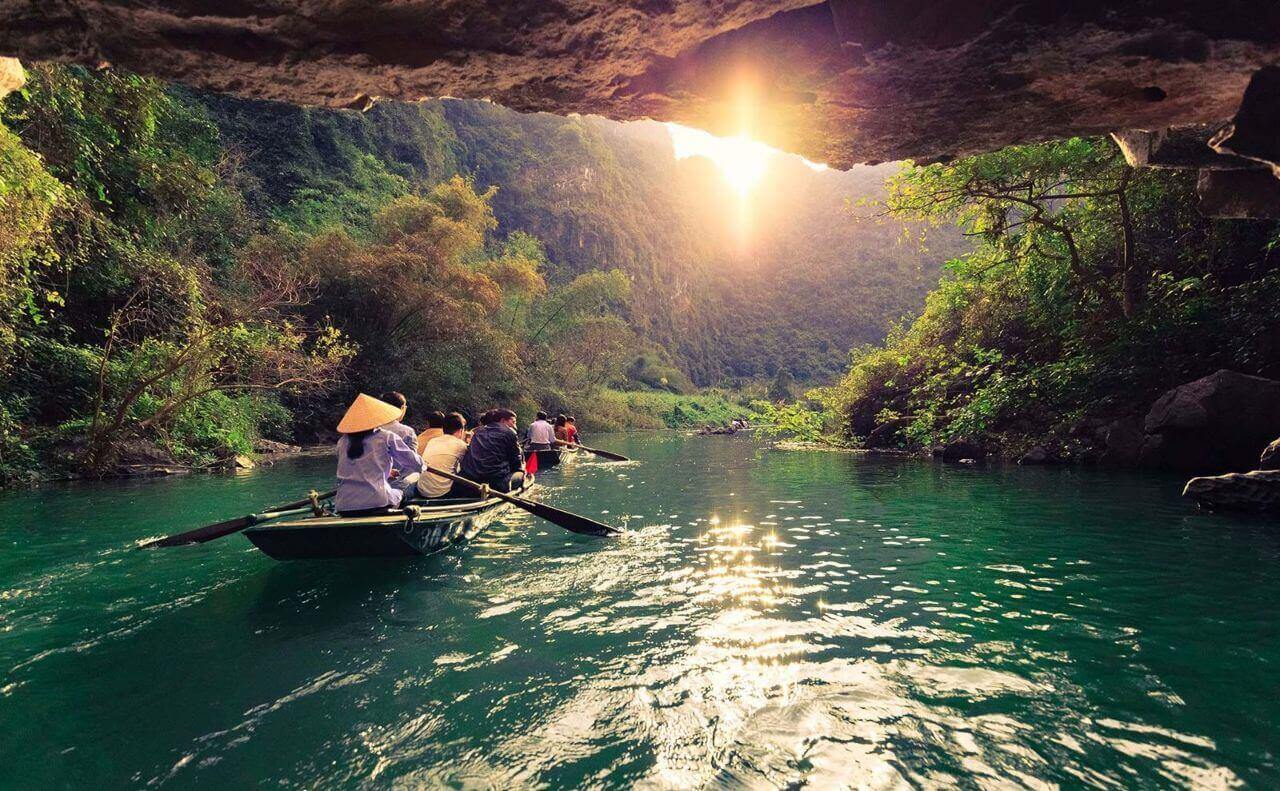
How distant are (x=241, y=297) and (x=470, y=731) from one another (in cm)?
1743

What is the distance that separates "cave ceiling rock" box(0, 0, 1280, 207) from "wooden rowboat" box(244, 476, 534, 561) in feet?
9.50

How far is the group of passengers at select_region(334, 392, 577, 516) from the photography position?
519 cm

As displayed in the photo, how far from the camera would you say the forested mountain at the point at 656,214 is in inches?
1172

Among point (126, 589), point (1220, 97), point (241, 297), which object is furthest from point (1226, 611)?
point (241, 297)

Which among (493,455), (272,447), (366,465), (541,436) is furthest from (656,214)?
Result: (366,465)

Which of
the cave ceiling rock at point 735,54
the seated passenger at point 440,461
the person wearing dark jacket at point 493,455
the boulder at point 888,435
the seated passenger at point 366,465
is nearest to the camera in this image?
the cave ceiling rock at point 735,54

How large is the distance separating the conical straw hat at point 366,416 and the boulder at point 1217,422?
10716mm

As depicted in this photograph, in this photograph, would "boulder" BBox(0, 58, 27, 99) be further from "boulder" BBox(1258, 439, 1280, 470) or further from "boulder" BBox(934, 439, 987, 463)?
"boulder" BBox(934, 439, 987, 463)

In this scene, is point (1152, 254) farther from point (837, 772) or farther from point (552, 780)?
point (552, 780)

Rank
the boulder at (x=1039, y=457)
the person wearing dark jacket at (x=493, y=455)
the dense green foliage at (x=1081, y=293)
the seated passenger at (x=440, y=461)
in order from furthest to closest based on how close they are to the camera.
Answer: the boulder at (x=1039, y=457), the dense green foliage at (x=1081, y=293), the person wearing dark jacket at (x=493, y=455), the seated passenger at (x=440, y=461)

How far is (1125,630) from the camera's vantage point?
362 centimetres

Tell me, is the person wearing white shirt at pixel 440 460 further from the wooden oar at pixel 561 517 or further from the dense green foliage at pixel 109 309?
the dense green foliage at pixel 109 309

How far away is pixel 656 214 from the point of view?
240 ft

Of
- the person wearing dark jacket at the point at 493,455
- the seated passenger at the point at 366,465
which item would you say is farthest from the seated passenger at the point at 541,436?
the seated passenger at the point at 366,465
